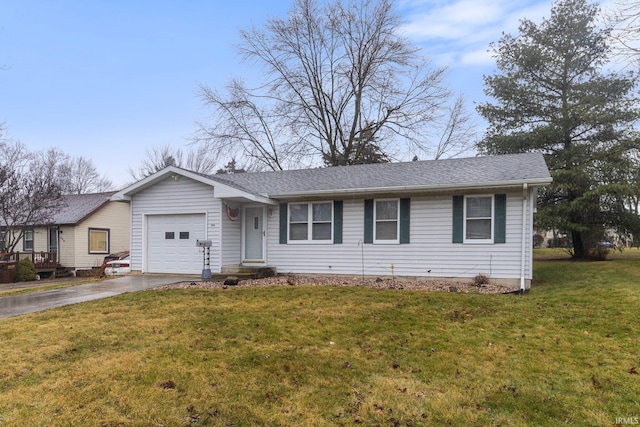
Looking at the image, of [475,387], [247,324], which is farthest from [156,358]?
[475,387]

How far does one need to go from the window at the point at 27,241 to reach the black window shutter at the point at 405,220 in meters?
21.4

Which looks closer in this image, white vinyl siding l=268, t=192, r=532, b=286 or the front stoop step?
white vinyl siding l=268, t=192, r=532, b=286

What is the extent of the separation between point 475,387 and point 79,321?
20.1ft

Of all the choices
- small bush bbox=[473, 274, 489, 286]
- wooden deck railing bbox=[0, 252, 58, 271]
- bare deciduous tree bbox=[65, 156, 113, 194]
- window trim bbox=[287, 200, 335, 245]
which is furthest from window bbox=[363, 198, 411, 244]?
bare deciduous tree bbox=[65, 156, 113, 194]

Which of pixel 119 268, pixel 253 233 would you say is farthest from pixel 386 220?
pixel 119 268

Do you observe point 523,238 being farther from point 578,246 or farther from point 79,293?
point 79,293

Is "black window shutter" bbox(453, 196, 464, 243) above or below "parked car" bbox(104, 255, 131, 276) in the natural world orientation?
above

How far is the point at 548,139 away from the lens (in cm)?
1755

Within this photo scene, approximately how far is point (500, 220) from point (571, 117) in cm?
1002

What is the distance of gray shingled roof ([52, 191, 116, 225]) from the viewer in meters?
20.8

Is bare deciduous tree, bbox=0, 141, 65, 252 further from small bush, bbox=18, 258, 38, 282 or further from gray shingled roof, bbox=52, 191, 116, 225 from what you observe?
small bush, bbox=18, 258, 38, 282

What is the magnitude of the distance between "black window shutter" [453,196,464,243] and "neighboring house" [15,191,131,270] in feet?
56.7

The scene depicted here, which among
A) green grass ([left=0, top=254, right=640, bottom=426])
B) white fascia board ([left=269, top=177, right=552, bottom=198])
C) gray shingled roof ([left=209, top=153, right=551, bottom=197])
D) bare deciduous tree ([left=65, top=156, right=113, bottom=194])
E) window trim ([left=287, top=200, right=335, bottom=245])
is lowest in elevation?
green grass ([left=0, top=254, right=640, bottom=426])

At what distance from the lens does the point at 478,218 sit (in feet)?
34.7
